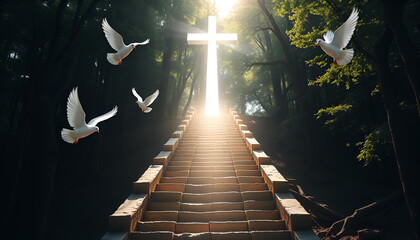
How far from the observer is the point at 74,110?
3240 mm

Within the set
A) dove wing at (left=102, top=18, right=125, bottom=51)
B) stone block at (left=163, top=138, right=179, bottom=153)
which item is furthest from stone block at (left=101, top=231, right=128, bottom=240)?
stone block at (left=163, top=138, right=179, bottom=153)

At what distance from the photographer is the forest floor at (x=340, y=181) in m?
7.84

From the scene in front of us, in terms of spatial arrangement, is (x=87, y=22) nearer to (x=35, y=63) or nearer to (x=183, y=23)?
(x=35, y=63)

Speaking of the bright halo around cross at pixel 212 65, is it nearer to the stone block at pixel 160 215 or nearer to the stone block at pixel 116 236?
the stone block at pixel 160 215

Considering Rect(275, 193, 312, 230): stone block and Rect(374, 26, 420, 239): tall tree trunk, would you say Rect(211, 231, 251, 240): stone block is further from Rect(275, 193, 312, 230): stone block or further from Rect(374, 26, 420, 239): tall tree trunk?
Rect(374, 26, 420, 239): tall tree trunk

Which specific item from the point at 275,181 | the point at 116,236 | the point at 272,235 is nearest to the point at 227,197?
the point at 275,181

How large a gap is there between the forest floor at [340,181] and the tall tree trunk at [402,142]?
1.85 meters

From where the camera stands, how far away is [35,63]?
22.8 feet

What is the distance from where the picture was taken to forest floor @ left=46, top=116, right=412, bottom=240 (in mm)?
9898

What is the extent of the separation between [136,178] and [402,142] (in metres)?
12.5

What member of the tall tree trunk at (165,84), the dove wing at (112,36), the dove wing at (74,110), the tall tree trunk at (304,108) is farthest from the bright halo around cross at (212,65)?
the dove wing at (74,110)

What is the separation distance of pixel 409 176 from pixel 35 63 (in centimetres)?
1034

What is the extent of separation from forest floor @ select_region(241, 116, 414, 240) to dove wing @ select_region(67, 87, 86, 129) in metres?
7.39

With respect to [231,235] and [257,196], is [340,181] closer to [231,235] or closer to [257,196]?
[257,196]
